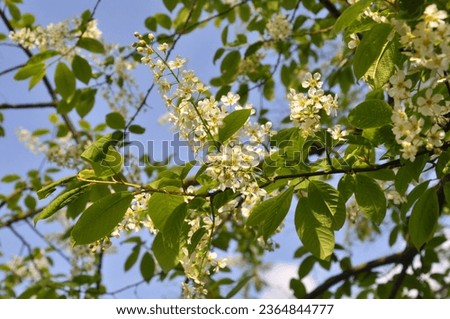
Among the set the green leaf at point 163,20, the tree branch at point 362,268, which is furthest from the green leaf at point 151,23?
the tree branch at point 362,268

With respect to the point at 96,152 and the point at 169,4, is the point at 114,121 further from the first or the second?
the point at 96,152

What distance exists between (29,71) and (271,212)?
211 cm

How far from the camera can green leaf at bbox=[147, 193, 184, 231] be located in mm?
1463

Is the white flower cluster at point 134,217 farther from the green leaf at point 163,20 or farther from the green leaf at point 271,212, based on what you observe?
the green leaf at point 163,20

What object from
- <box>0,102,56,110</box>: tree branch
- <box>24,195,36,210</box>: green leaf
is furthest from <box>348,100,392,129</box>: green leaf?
<box>24,195,36,210</box>: green leaf

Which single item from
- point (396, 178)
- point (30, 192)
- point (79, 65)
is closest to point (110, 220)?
point (396, 178)

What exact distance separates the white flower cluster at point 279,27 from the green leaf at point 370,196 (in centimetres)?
216

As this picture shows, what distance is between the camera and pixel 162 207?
1473 mm

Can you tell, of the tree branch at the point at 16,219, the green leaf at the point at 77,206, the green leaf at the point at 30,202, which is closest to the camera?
the green leaf at the point at 77,206

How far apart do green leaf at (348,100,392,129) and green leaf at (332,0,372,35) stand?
0.20 meters

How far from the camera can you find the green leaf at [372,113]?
137 centimetres

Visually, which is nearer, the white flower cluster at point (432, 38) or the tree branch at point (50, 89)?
the white flower cluster at point (432, 38)

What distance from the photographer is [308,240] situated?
151cm

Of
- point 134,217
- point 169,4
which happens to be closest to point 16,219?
point 169,4
